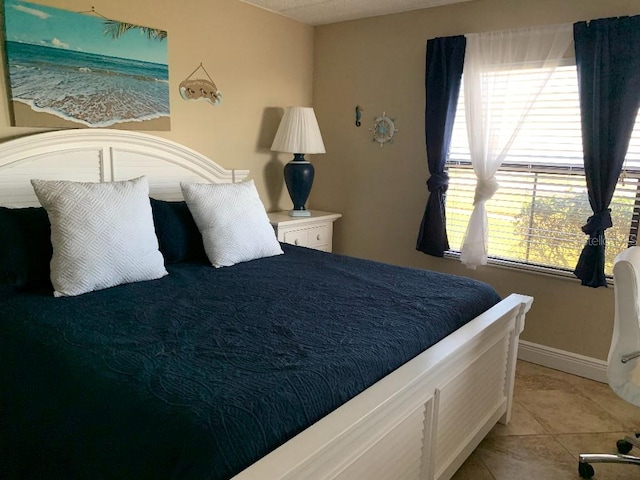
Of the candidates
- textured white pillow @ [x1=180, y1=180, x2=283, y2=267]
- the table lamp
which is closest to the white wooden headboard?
textured white pillow @ [x1=180, y1=180, x2=283, y2=267]

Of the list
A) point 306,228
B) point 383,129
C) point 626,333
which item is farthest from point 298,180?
point 626,333

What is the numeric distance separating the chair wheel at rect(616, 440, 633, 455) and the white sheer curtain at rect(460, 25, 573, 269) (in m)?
1.31

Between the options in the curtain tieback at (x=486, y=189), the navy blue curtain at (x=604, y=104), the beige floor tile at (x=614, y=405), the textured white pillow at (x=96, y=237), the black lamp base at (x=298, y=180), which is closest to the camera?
the textured white pillow at (x=96, y=237)

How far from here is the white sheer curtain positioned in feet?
9.71

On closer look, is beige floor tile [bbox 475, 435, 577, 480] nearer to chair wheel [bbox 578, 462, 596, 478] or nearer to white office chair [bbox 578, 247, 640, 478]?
chair wheel [bbox 578, 462, 596, 478]

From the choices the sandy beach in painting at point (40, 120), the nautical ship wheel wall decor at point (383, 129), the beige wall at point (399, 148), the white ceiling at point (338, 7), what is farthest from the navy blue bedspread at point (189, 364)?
the white ceiling at point (338, 7)

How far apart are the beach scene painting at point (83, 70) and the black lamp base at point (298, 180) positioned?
96cm

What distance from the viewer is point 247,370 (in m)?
1.39

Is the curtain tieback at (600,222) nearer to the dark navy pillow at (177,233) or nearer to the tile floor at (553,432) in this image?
the tile floor at (553,432)

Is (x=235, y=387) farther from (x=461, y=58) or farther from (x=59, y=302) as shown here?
(x=461, y=58)

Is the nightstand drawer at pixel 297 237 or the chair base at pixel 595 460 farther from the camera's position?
the nightstand drawer at pixel 297 237

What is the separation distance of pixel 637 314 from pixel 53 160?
2720 mm

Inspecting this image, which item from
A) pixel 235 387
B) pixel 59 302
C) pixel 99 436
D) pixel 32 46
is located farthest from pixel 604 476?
pixel 32 46

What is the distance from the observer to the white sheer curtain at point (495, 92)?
2.96 meters
